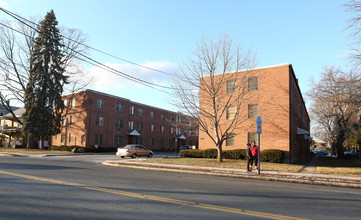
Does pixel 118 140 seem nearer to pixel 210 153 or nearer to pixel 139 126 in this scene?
pixel 139 126

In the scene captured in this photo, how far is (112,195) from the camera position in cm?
744

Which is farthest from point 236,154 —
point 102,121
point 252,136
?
point 102,121

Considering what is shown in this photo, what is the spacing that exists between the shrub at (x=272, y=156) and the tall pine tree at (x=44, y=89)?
30.0 m

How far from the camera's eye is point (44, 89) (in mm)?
37500

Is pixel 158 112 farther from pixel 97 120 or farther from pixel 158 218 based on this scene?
pixel 158 218

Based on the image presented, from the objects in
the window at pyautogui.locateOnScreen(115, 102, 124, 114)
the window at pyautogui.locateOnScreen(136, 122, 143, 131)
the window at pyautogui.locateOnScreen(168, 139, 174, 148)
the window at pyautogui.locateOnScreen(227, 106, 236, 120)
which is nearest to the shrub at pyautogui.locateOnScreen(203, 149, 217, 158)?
the window at pyautogui.locateOnScreen(227, 106, 236, 120)

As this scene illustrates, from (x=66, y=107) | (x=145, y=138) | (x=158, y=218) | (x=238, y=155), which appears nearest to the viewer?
(x=158, y=218)

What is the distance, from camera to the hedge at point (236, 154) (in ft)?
71.1

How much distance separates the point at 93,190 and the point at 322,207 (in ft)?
21.5

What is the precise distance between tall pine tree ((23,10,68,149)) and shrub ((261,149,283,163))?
30.0m

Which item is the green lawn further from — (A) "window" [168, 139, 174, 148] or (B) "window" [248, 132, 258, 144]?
(A) "window" [168, 139, 174, 148]

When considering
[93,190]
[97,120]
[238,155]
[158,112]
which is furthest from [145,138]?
[93,190]

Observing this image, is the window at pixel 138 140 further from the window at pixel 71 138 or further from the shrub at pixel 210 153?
the shrub at pixel 210 153

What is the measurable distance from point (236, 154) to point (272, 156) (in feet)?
10.4
